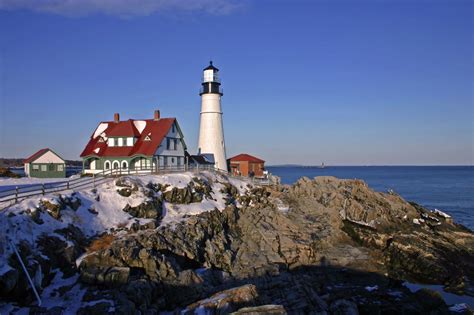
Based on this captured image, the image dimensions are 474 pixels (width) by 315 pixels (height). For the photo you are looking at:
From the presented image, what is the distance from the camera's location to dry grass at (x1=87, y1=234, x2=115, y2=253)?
72.0 feet

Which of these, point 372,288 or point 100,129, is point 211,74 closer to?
point 100,129

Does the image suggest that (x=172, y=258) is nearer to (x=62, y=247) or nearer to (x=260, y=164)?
(x=62, y=247)

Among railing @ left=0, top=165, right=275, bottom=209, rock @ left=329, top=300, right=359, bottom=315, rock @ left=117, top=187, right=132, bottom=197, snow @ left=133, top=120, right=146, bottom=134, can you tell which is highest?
snow @ left=133, top=120, right=146, bottom=134

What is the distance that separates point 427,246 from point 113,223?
2134cm

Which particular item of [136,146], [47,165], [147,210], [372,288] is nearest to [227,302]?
[372,288]

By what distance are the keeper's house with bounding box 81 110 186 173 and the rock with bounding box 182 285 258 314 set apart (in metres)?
23.4

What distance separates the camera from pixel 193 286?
1986 cm

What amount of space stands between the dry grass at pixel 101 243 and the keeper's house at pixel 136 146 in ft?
49.8

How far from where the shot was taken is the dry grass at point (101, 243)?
21958 millimetres

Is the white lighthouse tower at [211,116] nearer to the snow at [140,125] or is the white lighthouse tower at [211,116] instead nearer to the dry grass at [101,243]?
the snow at [140,125]

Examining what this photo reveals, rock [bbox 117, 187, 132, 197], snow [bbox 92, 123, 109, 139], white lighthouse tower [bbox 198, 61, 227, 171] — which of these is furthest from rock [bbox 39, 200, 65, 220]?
white lighthouse tower [bbox 198, 61, 227, 171]

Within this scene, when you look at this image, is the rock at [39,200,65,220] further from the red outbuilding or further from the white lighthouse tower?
the red outbuilding

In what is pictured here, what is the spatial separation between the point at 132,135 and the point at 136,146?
129 cm

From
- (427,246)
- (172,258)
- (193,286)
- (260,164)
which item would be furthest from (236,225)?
(260,164)
